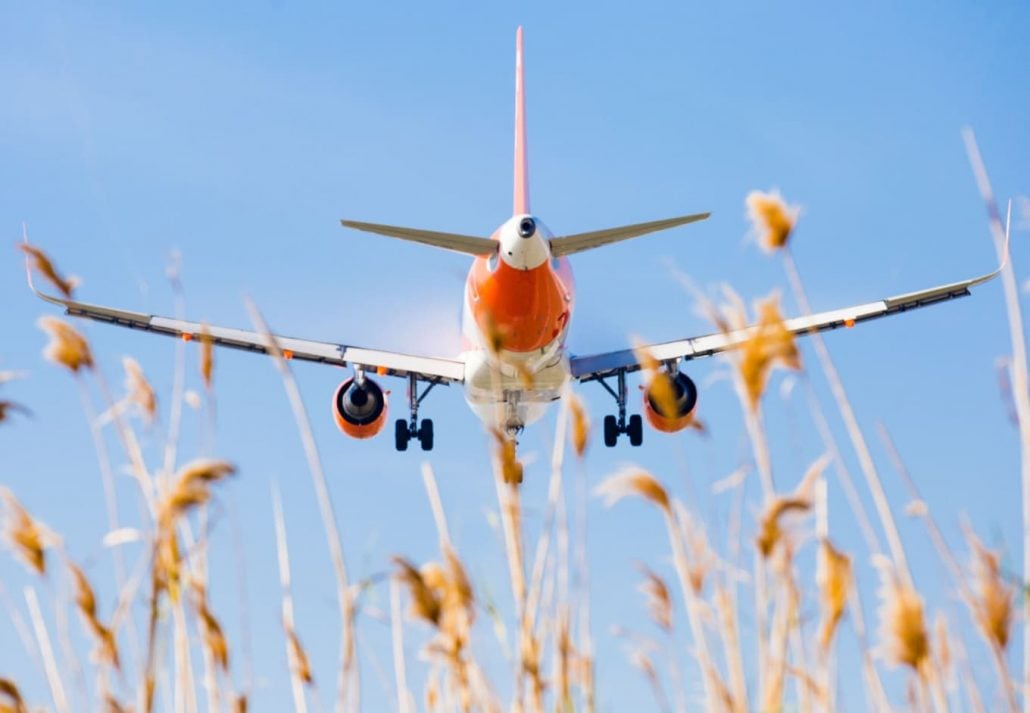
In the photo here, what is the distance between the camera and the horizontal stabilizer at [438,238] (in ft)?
93.1

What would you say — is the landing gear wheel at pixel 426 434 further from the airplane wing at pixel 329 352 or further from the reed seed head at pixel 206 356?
the reed seed head at pixel 206 356

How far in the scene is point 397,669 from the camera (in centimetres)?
528

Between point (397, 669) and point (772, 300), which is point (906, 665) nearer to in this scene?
point (772, 300)

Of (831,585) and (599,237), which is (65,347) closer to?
(831,585)

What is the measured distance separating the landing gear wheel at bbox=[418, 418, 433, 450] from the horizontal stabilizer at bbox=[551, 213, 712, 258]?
29.8 ft

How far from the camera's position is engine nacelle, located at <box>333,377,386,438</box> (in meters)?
36.4

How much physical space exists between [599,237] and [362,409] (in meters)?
9.87

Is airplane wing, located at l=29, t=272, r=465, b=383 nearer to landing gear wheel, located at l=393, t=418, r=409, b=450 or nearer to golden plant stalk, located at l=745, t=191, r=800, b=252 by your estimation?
landing gear wheel, located at l=393, t=418, r=409, b=450

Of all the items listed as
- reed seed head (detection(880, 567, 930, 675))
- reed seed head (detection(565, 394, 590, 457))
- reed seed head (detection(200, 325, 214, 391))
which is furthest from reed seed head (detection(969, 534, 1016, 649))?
Result: reed seed head (detection(200, 325, 214, 391))

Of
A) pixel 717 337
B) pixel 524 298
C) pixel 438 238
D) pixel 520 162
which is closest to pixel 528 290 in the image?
pixel 524 298

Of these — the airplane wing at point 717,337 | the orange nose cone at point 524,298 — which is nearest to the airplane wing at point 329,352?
the airplane wing at point 717,337

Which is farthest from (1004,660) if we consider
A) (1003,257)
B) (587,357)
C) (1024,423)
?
(587,357)

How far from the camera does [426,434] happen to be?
37.2 m

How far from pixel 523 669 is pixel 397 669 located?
1.05m
